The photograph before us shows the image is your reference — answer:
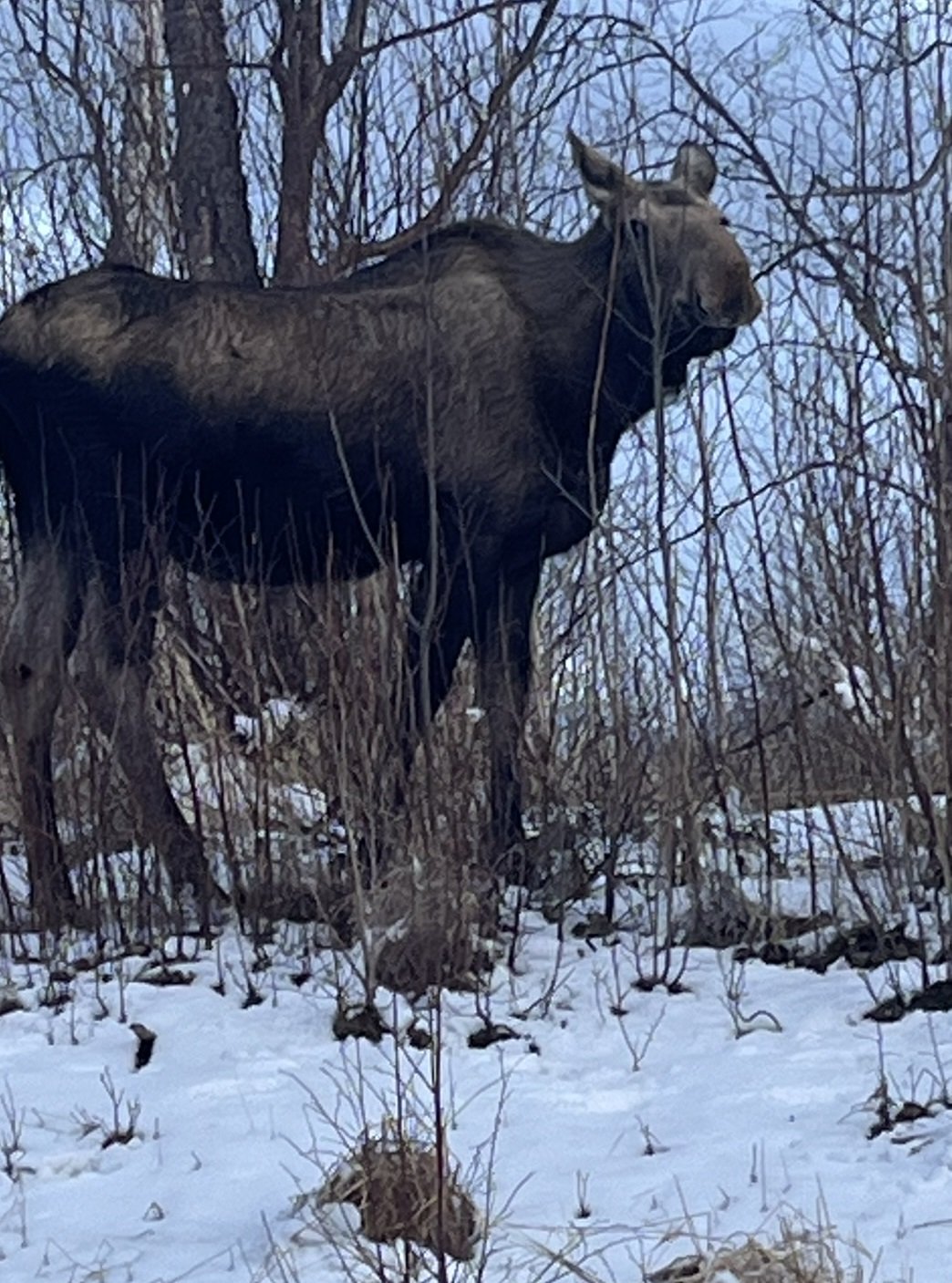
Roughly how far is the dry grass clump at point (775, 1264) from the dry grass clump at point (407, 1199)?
0.39 m

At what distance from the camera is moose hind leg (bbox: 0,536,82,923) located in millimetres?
6523

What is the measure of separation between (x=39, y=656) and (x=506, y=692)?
61.9 inches

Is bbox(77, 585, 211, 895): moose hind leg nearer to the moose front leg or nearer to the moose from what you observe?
the moose

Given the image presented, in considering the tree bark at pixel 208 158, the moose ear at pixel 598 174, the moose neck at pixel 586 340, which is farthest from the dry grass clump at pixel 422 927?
the tree bark at pixel 208 158

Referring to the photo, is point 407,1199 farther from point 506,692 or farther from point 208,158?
point 208,158

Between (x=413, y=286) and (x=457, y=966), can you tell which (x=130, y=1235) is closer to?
(x=457, y=966)

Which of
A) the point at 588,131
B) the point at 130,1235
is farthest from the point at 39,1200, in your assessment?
the point at 588,131

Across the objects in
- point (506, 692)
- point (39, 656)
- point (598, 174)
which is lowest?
point (506, 692)

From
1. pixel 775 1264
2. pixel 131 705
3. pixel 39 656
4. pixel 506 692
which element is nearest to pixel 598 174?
pixel 506 692

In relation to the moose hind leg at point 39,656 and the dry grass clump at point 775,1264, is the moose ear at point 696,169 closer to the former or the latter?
the moose hind leg at point 39,656

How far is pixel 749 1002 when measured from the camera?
5383mm

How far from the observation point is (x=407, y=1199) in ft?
12.3

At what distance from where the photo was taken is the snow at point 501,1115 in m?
3.74

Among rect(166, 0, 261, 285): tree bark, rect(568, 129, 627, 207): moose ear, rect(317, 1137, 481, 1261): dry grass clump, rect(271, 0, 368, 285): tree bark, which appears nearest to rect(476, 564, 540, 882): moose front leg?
rect(568, 129, 627, 207): moose ear
